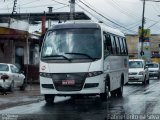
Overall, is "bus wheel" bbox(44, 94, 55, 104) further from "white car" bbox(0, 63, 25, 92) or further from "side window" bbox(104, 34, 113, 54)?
"white car" bbox(0, 63, 25, 92)

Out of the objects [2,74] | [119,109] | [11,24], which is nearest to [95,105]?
[119,109]

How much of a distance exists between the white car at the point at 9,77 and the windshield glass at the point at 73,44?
6705 mm

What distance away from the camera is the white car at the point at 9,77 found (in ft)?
75.5

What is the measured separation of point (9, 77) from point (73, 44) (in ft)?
26.3

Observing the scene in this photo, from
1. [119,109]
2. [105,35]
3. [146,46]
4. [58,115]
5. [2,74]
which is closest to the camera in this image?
[58,115]

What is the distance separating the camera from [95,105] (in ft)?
53.5

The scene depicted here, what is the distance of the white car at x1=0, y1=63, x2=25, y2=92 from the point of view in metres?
23.0

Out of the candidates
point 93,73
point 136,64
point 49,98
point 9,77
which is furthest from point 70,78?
point 136,64

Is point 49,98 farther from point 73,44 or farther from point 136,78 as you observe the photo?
point 136,78

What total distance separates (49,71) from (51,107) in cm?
126

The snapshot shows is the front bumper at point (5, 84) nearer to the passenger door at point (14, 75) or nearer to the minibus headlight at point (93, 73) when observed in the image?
the passenger door at point (14, 75)

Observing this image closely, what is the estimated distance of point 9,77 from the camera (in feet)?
77.8

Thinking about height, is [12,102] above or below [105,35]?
below

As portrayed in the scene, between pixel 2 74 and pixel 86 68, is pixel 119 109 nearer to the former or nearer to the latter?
pixel 86 68
